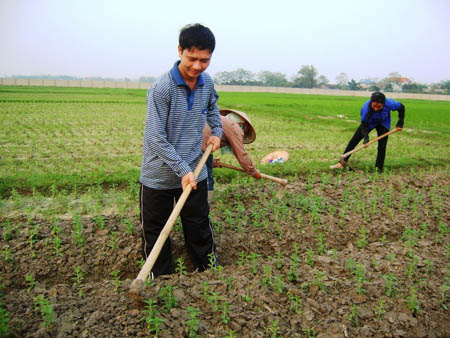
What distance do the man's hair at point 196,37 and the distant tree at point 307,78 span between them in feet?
275

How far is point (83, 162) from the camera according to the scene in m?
6.94

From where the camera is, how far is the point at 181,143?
2.88 meters

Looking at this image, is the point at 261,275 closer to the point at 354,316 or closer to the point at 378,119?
the point at 354,316

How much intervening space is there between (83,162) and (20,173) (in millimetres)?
1202

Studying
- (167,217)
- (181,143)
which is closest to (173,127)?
(181,143)

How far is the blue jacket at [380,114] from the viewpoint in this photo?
A: 6.46 meters

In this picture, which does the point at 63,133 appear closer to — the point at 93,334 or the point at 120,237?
the point at 120,237

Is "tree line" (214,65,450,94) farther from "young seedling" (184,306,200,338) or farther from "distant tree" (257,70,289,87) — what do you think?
"young seedling" (184,306,200,338)

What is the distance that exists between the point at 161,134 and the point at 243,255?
5.08ft

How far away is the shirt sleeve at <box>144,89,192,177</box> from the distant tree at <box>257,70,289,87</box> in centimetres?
8345

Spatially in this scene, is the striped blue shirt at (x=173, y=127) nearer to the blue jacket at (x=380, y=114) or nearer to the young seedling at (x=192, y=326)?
the young seedling at (x=192, y=326)

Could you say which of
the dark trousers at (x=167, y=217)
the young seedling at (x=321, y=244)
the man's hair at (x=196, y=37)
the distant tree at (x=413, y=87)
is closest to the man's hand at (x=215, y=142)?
the dark trousers at (x=167, y=217)

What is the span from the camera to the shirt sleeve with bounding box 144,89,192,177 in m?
2.67

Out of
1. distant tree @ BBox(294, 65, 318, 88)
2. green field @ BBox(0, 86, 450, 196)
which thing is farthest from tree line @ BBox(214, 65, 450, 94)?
green field @ BBox(0, 86, 450, 196)
